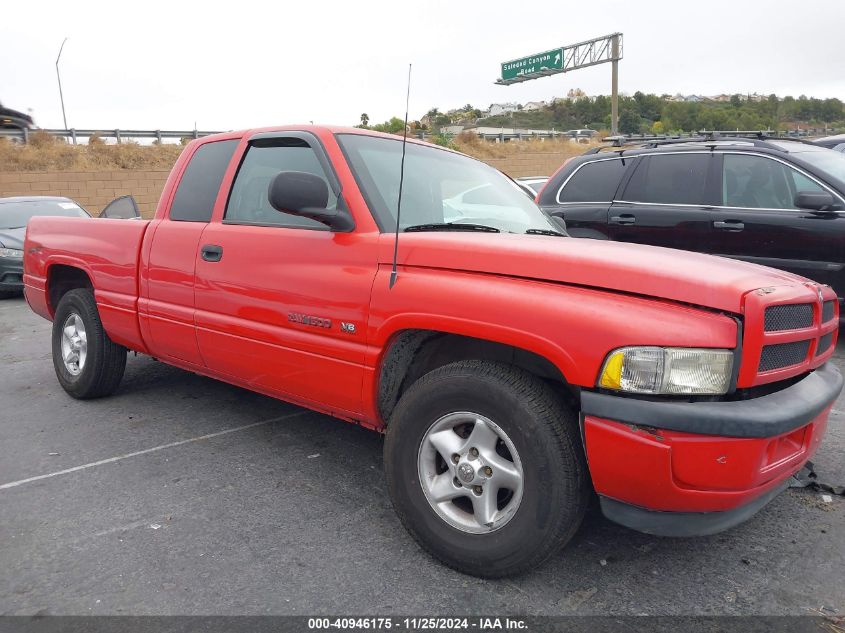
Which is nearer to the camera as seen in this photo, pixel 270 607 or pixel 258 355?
pixel 270 607

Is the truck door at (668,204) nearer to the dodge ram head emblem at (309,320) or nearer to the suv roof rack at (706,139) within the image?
the suv roof rack at (706,139)

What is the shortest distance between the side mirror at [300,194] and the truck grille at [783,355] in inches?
71.0

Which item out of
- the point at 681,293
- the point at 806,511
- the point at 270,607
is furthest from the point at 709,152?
the point at 270,607

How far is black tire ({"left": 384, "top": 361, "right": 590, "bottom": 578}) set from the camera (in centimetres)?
227

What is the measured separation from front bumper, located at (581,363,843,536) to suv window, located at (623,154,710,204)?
4389 mm

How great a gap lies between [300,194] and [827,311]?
219 centimetres

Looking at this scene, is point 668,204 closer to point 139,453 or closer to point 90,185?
point 139,453

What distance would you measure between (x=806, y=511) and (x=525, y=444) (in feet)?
5.11

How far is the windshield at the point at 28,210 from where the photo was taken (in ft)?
34.8

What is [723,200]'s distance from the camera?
611 centimetres

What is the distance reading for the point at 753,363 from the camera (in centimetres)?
217

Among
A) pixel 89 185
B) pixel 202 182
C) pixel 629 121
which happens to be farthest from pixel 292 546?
pixel 629 121

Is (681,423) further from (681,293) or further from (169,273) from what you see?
(169,273)

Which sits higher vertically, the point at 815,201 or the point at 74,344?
the point at 815,201
